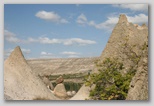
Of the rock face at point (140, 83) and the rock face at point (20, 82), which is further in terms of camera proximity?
the rock face at point (20, 82)

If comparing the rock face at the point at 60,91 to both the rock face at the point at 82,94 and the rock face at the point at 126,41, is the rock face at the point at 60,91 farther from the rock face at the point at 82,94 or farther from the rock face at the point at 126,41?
the rock face at the point at 126,41

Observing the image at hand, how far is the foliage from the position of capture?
17.3 feet

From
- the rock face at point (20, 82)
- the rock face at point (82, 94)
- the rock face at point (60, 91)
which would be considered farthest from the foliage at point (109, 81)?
the rock face at point (20, 82)

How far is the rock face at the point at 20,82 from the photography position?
5223mm

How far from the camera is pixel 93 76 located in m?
5.34

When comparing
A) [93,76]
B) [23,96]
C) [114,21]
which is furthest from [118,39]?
[23,96]

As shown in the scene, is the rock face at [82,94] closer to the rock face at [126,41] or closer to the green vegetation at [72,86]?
the green vegetation at [72,86]

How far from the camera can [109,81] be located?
17.7 ft

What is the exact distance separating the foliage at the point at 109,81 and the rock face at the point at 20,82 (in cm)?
58

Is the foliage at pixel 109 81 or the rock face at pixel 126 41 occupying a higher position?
the rock face at pixel 126 41

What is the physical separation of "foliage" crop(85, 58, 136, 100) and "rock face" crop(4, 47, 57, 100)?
1.89 feet

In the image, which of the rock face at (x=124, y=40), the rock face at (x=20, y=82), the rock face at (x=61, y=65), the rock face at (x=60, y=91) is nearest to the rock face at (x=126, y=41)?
the rock face at (x=124, y=40)

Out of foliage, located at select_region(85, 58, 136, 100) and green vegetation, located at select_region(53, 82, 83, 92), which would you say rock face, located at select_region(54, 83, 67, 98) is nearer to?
green vegetation, located at select_region(53, 82, 83, 92)

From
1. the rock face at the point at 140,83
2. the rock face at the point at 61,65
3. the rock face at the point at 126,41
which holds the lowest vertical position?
the rock face at the point at 140,83
